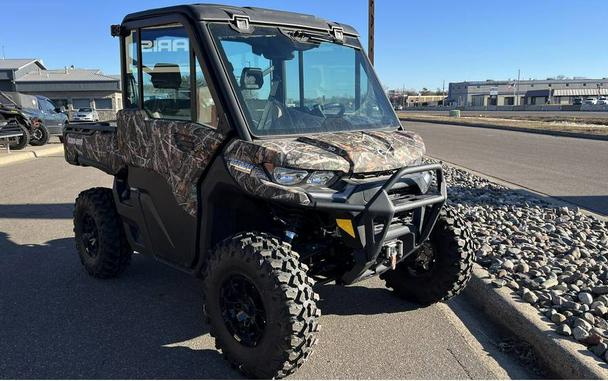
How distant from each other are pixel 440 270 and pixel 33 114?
20179 mm

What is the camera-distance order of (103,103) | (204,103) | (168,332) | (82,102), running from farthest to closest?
1. (103,103)
2. (82,102)
3. (168,332)
4. (204,103)

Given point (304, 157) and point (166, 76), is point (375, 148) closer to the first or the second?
point (304, 157)

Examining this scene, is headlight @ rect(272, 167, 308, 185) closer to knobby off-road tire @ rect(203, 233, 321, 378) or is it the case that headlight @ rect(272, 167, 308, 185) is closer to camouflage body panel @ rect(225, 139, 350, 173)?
camouflage body panel @ rect(225, 139, 350, 173)

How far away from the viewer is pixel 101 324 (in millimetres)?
4109

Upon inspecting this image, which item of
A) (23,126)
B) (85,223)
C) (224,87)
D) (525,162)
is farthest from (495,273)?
(23,126)

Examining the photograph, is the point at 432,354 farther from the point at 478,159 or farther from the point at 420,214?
the point at 478,159

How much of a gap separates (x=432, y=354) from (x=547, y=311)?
110 cm

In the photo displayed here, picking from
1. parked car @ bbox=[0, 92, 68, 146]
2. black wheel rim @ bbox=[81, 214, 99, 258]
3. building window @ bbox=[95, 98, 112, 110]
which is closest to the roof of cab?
black wheel rim @ bbox=[81, 214, 99, 258]

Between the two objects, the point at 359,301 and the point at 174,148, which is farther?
the point at 359,301

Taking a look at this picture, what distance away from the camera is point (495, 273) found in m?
4.96

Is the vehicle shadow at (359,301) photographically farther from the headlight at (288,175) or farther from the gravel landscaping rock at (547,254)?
the headlight at (288,175)

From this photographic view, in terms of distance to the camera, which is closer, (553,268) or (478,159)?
(553,268)

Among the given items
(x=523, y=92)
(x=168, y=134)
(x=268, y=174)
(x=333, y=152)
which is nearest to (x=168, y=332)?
(x=168, y=134)

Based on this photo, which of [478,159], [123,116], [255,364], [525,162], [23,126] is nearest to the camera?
[255,364]
